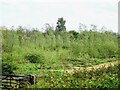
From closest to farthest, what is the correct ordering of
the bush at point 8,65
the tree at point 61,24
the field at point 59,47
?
the bush at point 8,65 → the field at point 59,47 → the tree at point 61,24

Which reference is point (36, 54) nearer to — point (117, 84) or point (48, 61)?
point (48, 61)

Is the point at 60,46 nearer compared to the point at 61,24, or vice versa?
the point at 60,46

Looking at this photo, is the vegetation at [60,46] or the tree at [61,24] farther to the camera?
the tree at [61,24]

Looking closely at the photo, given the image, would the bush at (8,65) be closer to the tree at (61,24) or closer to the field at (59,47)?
the field at (59,47)

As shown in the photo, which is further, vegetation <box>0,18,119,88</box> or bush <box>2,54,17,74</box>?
vegetation <box>0,18,119,88</box>

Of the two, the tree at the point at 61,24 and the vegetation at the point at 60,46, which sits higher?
the tree at the point at 61,24

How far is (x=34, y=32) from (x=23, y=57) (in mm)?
2927

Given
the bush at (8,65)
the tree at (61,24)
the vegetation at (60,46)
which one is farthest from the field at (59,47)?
the bush at (8,65)

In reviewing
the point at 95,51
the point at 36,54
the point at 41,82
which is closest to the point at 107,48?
the point at 95,51

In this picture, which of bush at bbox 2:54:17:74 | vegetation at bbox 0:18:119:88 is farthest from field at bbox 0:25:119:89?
bush at bbox 2:54:17:74

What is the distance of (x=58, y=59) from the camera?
1527 cm

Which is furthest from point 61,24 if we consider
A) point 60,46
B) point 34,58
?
point 34,58

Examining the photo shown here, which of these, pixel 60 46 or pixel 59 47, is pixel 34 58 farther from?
pixel 60 46

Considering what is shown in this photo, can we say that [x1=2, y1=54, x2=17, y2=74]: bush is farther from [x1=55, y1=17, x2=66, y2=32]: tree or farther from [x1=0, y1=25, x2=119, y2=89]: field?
[x1=55, y1=17, x2=66, y2=32]: tree
